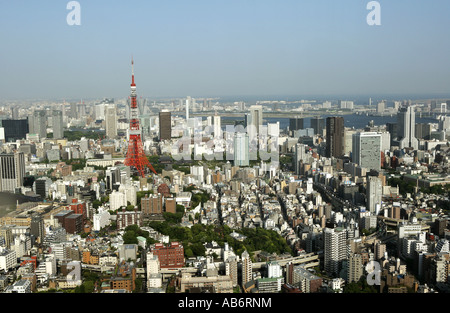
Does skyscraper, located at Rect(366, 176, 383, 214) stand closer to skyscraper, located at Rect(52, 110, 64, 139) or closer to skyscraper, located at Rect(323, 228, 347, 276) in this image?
skyscraper, located at Rect(323, 228, 347, 276)

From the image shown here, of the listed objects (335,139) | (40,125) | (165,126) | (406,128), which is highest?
(40,125)

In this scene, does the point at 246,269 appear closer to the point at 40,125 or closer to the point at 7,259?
the point at 7,259

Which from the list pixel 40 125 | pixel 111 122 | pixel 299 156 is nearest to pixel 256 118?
pixel 299 156

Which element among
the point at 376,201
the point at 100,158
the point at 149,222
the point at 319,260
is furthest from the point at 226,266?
the point at 100,158

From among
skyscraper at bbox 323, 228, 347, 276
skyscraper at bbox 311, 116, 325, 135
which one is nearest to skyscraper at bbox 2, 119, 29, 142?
skyscraper at bbox 311, 116, 325, 135

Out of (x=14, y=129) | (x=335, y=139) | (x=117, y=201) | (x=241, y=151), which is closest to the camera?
(x=117, y=201)

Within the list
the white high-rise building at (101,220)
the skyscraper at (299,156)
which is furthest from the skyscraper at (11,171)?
the skyscraper at (299,156)
